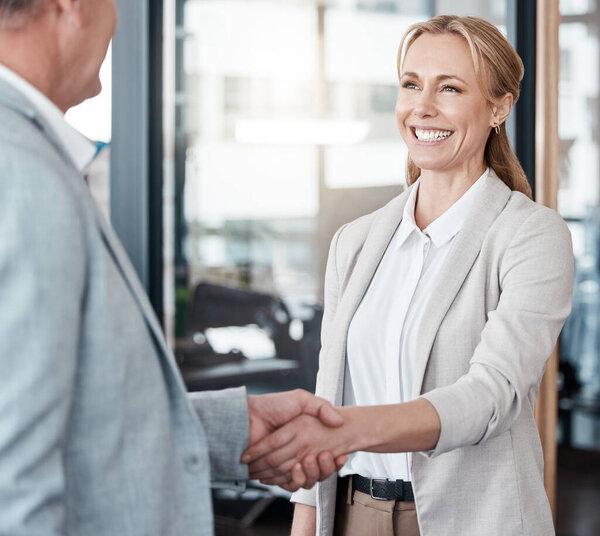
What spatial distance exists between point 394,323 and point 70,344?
90 centimetres

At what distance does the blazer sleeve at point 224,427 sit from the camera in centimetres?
120

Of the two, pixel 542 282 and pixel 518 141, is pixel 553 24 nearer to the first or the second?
pixel 518 141

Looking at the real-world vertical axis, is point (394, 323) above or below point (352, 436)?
above

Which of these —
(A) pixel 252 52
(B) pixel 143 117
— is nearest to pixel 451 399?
(B) pixel 143 117

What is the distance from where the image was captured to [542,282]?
4.56 feet

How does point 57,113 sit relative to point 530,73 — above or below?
below

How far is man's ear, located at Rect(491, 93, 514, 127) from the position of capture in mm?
1637

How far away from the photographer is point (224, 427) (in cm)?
121

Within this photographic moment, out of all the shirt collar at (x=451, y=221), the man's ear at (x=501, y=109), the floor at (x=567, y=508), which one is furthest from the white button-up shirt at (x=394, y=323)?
the floor at (x=567, y=508)

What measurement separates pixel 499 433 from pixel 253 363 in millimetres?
1681

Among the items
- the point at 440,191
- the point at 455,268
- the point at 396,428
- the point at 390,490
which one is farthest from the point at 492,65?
the point at 390,490

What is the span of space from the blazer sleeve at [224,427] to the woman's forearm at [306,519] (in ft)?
1.61

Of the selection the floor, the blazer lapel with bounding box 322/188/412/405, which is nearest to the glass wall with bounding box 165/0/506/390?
the floor

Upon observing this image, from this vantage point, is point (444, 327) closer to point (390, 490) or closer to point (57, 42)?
point (390, 490)
